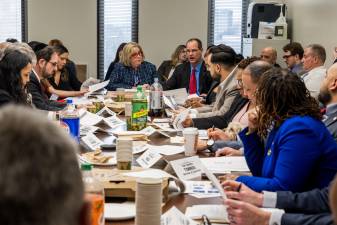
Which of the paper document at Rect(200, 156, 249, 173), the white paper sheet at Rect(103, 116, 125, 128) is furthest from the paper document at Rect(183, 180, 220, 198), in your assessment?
the white paper sheet at Rect(103, 116, 125, 128)

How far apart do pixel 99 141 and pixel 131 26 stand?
6.30m

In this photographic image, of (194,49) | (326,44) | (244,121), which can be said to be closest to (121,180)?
(244,121)

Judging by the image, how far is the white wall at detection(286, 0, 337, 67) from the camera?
6.23m

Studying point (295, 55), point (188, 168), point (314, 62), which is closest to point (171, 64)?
point (295, 55)

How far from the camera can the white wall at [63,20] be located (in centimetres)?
870

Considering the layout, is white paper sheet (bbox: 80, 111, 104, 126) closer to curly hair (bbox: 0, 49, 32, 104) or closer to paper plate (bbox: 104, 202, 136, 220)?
curly hair (bbox: 0, 49, 32, 104)

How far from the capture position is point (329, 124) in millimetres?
2504

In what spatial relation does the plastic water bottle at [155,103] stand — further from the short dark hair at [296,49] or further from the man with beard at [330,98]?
the short dark hair at [296,49]

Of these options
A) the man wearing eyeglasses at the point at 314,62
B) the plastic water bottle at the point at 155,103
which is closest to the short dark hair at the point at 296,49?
the man wearing eyeglasses at the point at 314,62

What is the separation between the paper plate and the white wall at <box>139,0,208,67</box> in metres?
7.11

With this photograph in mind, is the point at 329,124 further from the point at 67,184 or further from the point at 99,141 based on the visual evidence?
the point at 67,184

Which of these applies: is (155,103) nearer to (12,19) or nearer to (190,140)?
(190,140)

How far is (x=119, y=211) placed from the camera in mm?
1624

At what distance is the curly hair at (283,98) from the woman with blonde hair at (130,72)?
4086 mm
